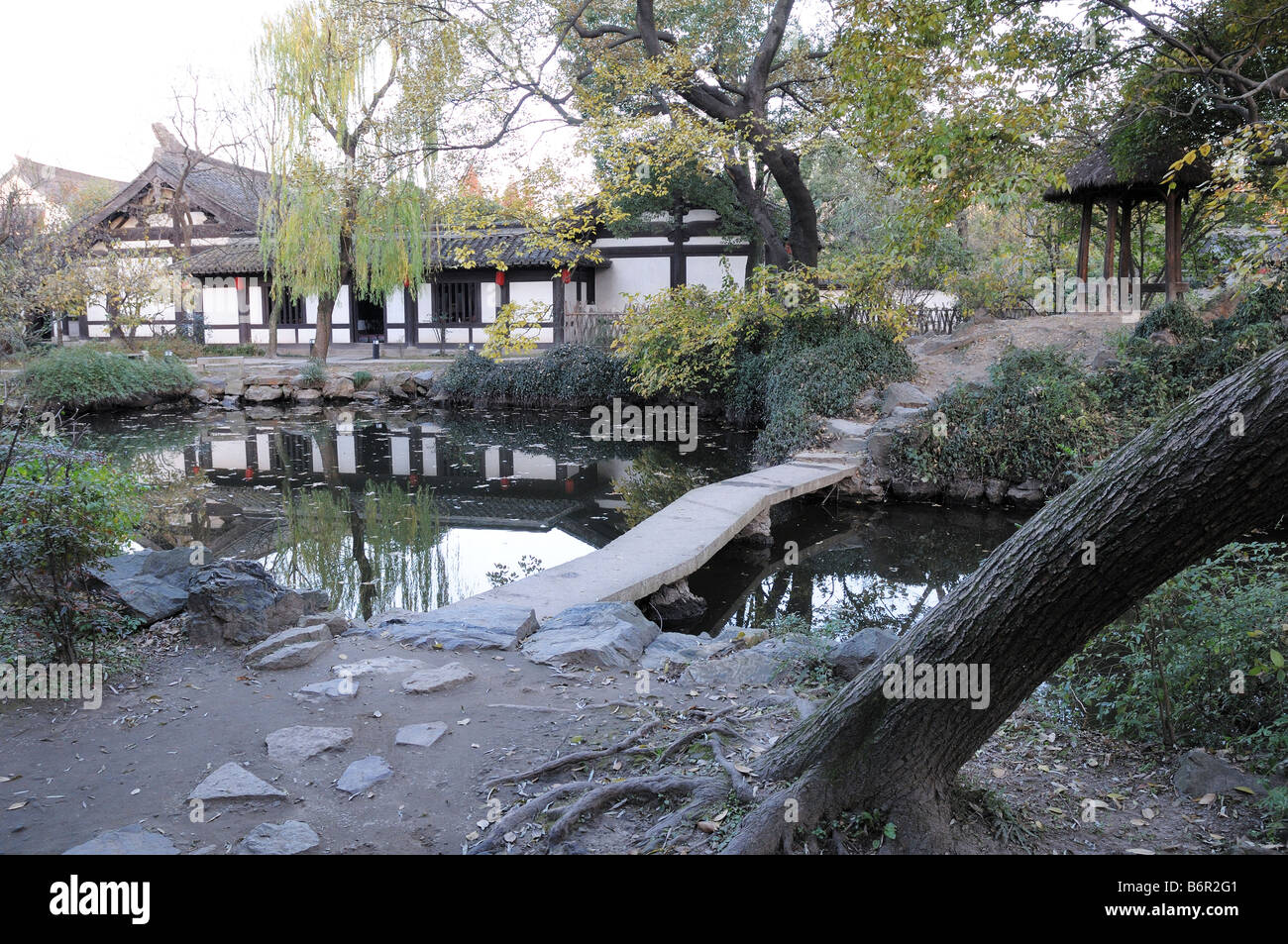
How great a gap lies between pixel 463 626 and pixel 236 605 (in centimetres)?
120

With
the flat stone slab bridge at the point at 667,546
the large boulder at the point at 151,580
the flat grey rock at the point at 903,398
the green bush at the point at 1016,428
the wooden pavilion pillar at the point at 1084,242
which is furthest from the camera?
the wooden pavilion pillar at the point at 1084,242

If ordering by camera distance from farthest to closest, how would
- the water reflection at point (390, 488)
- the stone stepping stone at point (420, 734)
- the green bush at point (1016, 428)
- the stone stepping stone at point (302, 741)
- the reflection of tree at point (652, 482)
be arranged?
1. the reflection of tree at point (652, 482)
2. the green bush at point (1016, 428)
3. the water reflection at point (390, 488)
4. the stone stepping stone at point (420, 734)
5. the stone stepping stone at point (302, 741)

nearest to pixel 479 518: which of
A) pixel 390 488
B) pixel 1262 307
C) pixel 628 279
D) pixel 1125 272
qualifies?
pixel 390 488

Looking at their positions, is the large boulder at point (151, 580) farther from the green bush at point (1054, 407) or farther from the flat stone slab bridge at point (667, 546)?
the green bush at point (1054, 407)

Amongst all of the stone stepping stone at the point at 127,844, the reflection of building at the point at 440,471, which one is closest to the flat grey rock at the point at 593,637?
the stone stepping stone at the point at 127,844

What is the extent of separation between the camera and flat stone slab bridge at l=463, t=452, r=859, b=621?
588 centimetres

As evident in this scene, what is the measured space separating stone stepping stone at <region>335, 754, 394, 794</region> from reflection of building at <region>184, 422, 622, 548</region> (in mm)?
5667

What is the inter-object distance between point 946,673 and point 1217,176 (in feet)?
18.0

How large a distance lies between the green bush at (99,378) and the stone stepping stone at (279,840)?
53.1ft

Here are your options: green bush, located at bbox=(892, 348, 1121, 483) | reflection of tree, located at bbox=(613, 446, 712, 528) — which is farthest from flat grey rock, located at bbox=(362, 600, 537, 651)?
green bush, located at bbox=(892, 348, 1121, 483)

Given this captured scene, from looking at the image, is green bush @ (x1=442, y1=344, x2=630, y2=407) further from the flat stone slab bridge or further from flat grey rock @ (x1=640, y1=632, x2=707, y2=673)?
flat grey rock @ (x1=640, y1=632, x2=707, y2=673)

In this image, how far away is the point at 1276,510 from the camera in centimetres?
203

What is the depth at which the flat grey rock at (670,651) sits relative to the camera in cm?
459
